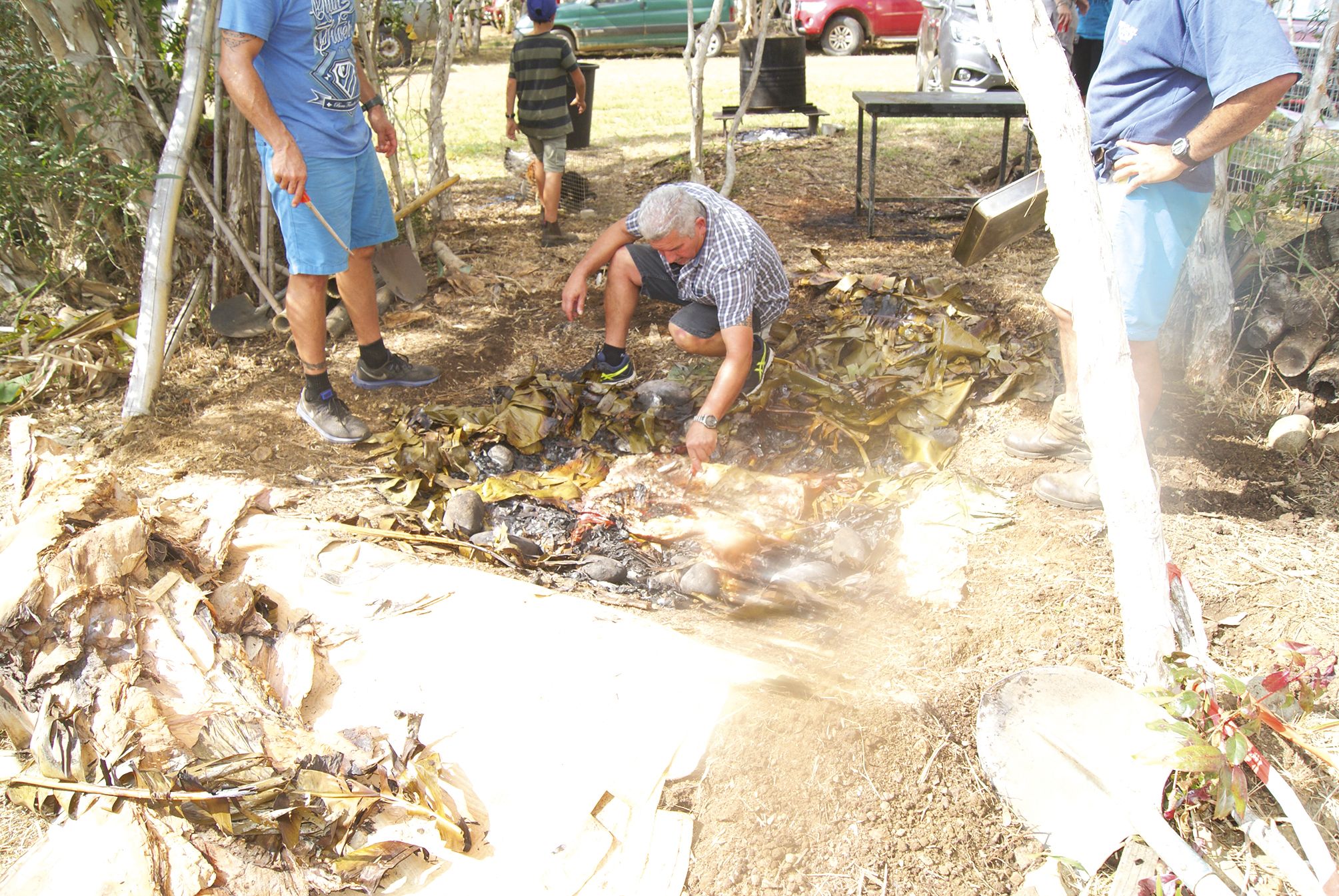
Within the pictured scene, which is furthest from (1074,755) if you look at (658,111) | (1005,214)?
(658,111)

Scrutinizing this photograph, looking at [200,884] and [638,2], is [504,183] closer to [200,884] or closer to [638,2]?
[200,884]

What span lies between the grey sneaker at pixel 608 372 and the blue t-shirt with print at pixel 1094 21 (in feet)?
13.9

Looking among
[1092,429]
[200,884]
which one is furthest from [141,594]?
[1092,429]

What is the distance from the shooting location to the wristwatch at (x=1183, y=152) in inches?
98.9

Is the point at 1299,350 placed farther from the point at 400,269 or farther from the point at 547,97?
the point at 547,97

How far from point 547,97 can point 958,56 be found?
5584mm

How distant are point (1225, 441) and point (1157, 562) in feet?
5.96

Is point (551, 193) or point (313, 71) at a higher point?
point (313, 71)

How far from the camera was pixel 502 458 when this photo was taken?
373 centimetres

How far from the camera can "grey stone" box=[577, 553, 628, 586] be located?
305cm

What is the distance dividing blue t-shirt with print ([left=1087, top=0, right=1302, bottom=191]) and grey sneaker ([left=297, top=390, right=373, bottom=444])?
3.11 m

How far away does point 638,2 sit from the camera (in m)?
15.2

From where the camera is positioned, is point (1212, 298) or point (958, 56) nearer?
point (1212, 298)

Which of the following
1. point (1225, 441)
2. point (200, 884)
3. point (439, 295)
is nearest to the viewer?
point (200, 884)
